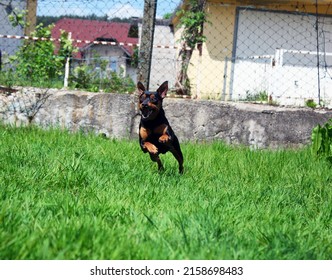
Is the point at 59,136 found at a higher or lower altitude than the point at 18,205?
higher

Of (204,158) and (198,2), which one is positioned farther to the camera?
(198,2)

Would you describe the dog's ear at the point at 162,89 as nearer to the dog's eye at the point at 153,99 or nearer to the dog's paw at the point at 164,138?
the dog's eye at the point at 153,99

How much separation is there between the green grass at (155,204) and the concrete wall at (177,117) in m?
1.33

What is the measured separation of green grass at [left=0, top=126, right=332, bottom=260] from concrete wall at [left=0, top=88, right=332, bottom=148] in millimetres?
1330

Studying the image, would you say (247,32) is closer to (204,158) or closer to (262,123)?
(262,123)

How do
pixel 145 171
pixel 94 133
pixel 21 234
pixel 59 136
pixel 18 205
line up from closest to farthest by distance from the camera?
pixel 21 234
pixel 18 205
pixel 145 171
pixel 59 136
pixel 94 133

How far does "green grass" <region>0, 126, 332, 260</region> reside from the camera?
275cm

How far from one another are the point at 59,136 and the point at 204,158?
77.8 inches

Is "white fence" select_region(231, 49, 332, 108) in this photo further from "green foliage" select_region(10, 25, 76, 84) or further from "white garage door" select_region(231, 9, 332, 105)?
"green foliage" select_region(10, 25, 76, 84)

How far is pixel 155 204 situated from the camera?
12.9 feet

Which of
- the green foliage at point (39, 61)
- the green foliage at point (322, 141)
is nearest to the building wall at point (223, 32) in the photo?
the green foliage at point (39, 61)

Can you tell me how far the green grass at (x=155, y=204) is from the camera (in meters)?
2.75

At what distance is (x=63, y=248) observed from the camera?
2.60 meters
